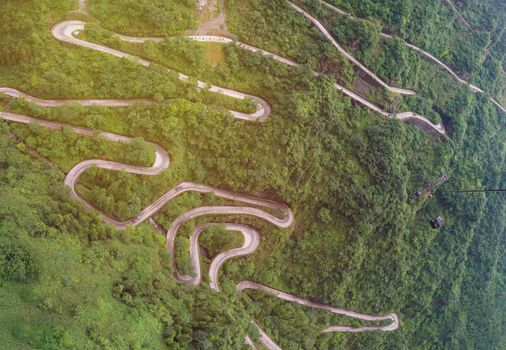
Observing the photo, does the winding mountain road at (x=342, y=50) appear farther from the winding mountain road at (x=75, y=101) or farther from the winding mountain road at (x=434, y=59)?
the winding mountain road at (x=75, y=101)

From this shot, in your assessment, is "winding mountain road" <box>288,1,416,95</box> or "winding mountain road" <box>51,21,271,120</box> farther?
"winding mountain road" <box>288,1,416,95</box>

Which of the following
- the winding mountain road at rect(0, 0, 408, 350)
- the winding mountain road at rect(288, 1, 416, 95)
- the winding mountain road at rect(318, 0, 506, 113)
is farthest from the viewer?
the winding mountain road at rect(318, 0, 506, 113)

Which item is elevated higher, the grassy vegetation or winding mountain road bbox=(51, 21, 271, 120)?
the grassy vegetation

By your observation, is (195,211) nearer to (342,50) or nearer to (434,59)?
(342,50)

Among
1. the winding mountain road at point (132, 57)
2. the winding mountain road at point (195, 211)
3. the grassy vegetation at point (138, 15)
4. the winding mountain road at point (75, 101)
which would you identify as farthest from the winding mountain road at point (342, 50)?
the winding mountain road at point (75, 101)

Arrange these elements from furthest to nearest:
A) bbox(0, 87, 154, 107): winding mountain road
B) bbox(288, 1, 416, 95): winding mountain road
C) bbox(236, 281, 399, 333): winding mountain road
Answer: bbox(288, 1, 416, 95): winding mountain road < bbox(236, 281, 399, 333): winding mountain road < bbox(0, 87, 154, 107): winding mountain road

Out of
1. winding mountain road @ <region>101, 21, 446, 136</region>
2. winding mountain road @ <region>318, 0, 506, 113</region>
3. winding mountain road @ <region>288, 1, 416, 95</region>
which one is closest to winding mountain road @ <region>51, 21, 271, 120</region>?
winding mountain road @ <region>101, 21, 446, 136</region>

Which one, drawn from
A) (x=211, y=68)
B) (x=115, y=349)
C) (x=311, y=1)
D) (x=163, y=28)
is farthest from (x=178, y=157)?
(x=311, y=1)

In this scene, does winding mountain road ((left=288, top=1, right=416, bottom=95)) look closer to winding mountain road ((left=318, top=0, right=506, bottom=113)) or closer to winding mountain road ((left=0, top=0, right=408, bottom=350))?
winding mountain road ((left=318, top=0, right=506, bottom=113))

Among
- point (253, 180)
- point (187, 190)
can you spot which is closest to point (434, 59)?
point (253, 180)
